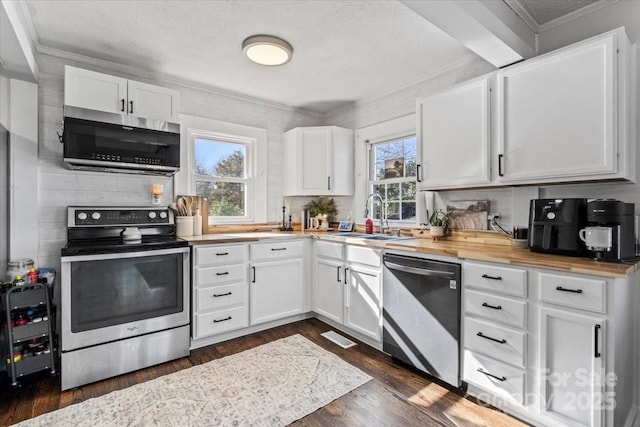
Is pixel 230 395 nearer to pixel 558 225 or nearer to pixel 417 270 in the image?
pixel 417 270

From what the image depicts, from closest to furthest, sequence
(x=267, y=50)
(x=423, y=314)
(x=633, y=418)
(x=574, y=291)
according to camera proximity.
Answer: (x=574, y=291), (x=633, y=418), (x=423, y=314), (x=267, y=50)

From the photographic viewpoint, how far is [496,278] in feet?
5.95

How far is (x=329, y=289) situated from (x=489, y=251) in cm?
152

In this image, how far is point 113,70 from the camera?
9.10ft

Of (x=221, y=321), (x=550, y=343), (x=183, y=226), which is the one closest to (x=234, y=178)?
(x=183, y=226)

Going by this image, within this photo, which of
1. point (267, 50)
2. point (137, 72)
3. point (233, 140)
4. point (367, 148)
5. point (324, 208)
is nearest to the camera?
point (267, 50)

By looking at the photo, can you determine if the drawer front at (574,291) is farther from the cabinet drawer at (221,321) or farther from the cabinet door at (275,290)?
the cabinet drawer at (221,321)

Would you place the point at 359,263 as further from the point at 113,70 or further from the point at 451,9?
the point at 113,70

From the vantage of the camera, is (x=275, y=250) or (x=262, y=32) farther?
(x=275, y=250)

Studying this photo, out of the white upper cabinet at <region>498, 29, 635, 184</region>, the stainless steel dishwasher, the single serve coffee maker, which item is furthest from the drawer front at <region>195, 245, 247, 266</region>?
the single serve coffee maker

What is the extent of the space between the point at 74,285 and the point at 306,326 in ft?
6.43

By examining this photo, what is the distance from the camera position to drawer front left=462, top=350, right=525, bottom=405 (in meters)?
1.73

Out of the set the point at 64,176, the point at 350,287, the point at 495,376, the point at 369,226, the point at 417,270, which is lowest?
the point at 495,376

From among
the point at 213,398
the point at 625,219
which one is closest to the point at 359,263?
the point at 213,398
